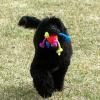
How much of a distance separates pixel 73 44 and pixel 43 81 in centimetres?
270

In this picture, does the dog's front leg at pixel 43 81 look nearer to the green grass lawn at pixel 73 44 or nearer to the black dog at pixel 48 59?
the black dog at pixel 48 59

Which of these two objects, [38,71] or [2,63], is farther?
[2,63]

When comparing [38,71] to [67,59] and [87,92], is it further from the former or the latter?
[87,92]

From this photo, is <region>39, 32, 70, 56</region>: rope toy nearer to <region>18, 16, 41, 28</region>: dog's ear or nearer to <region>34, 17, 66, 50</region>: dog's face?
<region>34, 17, 66, 50</region>: dog's face

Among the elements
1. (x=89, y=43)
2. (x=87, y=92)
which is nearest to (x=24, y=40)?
(x=89, y=43)

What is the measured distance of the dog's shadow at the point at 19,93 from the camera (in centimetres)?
516

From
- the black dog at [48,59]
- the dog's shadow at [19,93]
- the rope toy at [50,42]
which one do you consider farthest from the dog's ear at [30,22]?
the dog's shadow at [19,93]

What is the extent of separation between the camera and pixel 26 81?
5672 millimetres

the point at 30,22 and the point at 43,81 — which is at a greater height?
the point at 30,22

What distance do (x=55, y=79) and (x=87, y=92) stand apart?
507 millimetres

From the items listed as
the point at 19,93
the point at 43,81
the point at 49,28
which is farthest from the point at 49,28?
the point at 19,93

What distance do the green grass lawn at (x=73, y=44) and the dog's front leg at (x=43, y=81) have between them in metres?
0.28

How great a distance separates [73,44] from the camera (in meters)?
7.42

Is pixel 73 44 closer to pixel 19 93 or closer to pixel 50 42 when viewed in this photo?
pixel 19 93
